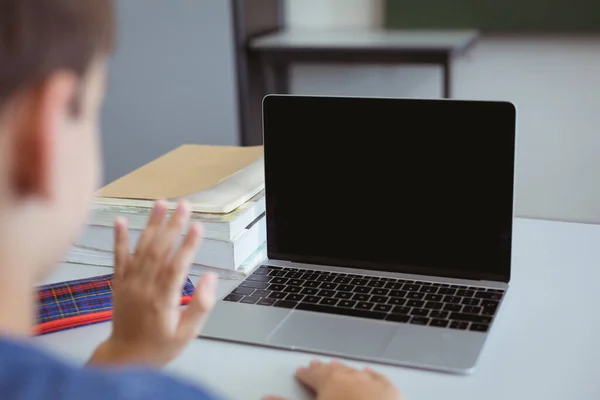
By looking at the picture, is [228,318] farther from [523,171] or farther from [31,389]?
[523,171]

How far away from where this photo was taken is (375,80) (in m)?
3.27

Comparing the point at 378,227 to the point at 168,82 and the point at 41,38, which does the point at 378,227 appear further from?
the point at 168,82

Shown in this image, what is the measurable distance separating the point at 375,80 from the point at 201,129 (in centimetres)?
70

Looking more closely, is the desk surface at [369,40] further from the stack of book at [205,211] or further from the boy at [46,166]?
the boy at [46,166]

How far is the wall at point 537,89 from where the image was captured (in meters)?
3.02

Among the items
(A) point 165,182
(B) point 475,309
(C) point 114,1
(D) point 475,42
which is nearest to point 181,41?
(D) point 475,42

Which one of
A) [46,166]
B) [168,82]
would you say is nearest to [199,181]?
[46,166]

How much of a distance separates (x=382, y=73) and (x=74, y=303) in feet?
7.70

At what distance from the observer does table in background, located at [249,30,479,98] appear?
272cm

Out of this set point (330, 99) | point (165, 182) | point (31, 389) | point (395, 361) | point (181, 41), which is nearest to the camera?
point (31, 389)

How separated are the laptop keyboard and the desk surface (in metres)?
1.70

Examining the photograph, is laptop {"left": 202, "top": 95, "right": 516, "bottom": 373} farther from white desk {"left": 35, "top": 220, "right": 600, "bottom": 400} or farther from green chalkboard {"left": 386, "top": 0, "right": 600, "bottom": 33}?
green chalkboard {"left": 386, "top": 0, "right": 600, "bottom": 33}

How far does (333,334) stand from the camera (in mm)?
985

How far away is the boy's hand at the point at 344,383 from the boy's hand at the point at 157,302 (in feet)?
0.37
